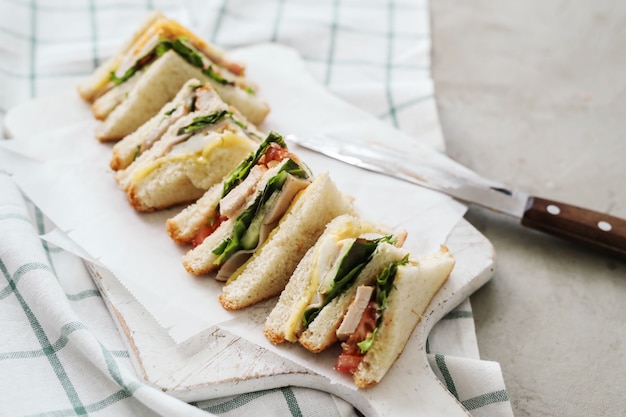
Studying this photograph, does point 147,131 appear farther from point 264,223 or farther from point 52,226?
point 264,223

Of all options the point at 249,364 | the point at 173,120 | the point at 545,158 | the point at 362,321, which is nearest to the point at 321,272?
the point at 362,321

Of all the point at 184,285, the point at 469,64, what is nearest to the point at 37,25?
the point at 184,285

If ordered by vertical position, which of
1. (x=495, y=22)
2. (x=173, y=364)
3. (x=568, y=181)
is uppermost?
(x=495, y=22)

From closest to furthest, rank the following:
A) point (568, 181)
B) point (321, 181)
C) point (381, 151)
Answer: point (321, 181) → point (381, 151) → point (568, 181)

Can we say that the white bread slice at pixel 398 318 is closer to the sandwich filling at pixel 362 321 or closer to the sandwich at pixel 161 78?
the sandwich filling at pixel 362 321

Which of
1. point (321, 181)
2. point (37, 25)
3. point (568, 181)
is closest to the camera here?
point (321, 181)

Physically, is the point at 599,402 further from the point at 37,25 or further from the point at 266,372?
the point at 37,25

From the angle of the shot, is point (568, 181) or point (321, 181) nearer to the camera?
point (321, 181)
